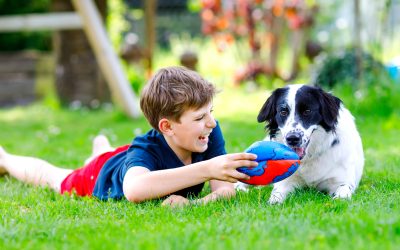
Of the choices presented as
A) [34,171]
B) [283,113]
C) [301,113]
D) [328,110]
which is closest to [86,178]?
A: [34,171]

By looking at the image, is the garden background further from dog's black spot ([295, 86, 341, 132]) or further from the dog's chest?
dog's black spot ([295, 86, 341, 132])

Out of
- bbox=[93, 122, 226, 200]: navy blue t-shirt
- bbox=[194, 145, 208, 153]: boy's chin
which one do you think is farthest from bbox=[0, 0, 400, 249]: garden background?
bbox=[194, 145, 208, 153]: boy's chin

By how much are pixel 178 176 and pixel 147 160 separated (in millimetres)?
336

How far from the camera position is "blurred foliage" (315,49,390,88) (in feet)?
28.9

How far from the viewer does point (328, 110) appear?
395 cm

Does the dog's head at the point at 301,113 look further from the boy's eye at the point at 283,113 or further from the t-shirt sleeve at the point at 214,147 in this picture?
the t-shirt sleeve at the point at 214,147

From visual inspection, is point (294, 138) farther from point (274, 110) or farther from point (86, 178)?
point (86, 178)

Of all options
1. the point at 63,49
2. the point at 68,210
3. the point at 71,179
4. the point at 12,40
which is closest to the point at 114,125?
the point at 63,49

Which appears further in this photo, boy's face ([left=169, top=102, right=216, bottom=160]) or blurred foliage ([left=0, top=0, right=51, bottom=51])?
blurred foliage ([left=0, top=0, right=51, bottom=51])

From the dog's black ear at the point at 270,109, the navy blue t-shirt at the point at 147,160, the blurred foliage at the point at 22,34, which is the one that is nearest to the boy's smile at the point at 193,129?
the navy blue t-shirt at the point at 147,160

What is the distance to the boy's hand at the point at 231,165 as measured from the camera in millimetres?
3514

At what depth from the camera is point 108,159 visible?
455 cm

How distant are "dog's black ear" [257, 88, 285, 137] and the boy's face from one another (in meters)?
0.36

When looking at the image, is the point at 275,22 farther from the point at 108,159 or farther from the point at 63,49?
the point at 108,159
